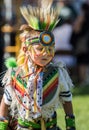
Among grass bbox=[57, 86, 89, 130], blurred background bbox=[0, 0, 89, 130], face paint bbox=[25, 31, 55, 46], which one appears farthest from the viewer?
blurred background bbox=[0, 0, 89, 130]

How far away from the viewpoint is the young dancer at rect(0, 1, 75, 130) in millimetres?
5453

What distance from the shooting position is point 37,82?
18.0 feet

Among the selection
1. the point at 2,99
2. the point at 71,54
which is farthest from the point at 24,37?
the point at 71,54

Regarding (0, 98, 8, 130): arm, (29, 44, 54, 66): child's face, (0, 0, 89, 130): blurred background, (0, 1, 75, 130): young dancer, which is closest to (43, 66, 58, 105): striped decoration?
(0, 1, 75, 130): young dancer

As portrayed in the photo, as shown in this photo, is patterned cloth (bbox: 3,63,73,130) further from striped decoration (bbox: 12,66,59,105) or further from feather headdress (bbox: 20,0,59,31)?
feather headdress (bbox: 20,0,59,31)

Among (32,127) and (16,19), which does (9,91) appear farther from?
(16,19)

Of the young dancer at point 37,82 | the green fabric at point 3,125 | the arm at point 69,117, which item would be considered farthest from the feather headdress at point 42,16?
the green fabric at point 3,125

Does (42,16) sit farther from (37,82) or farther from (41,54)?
(37,82)

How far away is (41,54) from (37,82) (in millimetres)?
235

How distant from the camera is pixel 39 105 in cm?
545

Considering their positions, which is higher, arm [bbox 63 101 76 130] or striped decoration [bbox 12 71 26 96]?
striped decoration [bbox 12 71 26 96]

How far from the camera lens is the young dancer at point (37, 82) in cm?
545

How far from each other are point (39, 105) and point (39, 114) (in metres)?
0.08

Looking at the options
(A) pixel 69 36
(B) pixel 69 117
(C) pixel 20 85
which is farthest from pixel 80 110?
(A) pixel 69 36
